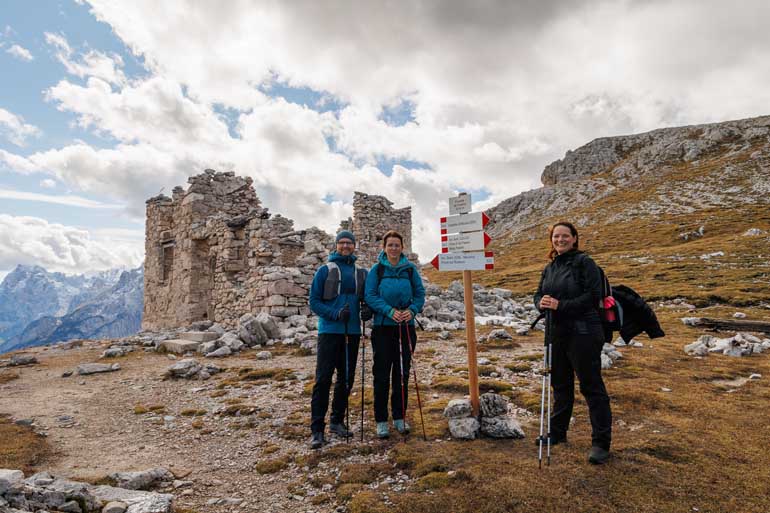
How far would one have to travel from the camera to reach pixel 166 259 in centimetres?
2191

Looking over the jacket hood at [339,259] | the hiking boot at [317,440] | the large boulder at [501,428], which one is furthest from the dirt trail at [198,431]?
the jacket hood at [339,259]

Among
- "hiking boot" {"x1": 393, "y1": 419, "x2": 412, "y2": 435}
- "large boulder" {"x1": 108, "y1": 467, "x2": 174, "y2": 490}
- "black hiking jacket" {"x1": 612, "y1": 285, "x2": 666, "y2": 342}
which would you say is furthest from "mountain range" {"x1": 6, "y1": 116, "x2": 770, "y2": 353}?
"large boulder" {"x1": 108, "y1": 467, "x2": 174, "y2": 490}

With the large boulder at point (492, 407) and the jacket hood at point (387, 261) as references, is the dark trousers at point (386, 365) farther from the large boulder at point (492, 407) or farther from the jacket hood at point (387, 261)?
the large boulder at point (492, 407)

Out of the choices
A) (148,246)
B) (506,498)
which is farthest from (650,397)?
(148,246)

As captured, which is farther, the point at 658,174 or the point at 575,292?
the point at 658,174

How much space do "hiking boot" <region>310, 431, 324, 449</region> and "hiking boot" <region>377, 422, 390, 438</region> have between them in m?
0.81

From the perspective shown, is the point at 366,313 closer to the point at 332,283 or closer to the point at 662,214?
the point at 332,283

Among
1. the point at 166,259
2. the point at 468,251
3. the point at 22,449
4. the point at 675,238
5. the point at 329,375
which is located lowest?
the point at 22,449

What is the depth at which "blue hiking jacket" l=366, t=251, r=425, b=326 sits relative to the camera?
5.53 metres

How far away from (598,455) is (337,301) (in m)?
3.81

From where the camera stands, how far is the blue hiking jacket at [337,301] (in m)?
5.71

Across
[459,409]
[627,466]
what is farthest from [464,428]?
[627,466]

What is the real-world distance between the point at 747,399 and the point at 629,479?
4.31 metres

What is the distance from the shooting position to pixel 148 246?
22516 mm
